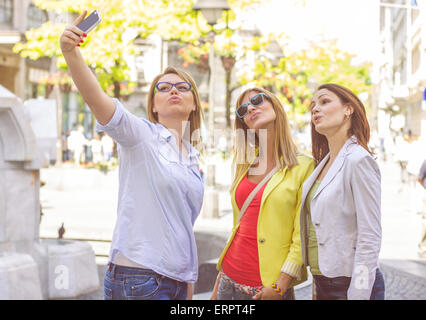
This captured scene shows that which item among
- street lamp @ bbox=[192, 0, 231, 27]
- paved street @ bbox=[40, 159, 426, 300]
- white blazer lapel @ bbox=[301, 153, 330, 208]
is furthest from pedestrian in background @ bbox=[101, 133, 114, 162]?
white blazer lapel @ bbox=[301, 153, 330, 208]

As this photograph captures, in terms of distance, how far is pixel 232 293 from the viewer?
3246mm

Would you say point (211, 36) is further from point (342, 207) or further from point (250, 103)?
point (342, 207)

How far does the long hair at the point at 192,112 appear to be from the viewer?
10.1 ft

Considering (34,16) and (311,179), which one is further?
(34,16)

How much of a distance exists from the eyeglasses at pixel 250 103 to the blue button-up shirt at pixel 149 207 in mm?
721

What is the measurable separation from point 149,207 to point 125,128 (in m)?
0.36

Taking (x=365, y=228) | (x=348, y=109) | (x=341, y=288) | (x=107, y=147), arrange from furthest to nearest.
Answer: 1. (x=107, y=147)
2. (x=348, y=109)
3. (x=341, y=288)
4. (x=365, y=228)

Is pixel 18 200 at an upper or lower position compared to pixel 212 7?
lower

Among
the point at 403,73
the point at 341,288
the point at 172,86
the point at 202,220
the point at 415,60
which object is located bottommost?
the point at 202,220

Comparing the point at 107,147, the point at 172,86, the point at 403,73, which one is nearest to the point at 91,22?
the point at 172,86

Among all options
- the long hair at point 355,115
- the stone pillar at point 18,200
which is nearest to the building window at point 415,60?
the stone pillar at point 18,200

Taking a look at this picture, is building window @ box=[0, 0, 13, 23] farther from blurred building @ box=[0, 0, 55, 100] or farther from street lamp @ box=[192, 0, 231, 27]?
street lamp @ box=[192, 0, 231, 27]

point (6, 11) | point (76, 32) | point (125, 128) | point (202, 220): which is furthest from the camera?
point (6, 11)
